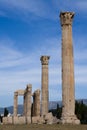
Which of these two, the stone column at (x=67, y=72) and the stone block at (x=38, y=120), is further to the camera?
the stone block at (x=38, y=120)

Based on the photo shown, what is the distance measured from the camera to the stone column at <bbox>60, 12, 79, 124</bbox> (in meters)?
34.4

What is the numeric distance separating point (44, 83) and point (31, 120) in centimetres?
483

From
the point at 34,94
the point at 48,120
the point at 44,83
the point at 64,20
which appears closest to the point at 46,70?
the point at 44,83

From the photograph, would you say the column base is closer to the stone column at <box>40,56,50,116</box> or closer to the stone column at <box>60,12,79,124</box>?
the stone column at <box>60,12,79,124</box>

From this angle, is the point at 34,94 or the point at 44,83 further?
the point at 34,94

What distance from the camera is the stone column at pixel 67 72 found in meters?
34.4

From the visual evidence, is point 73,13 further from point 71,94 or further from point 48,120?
point 48,120

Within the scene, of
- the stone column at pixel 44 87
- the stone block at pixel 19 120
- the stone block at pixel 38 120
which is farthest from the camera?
the stone block at pixel 19 120

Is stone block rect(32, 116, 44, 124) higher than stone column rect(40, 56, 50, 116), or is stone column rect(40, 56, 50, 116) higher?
stone column rect(40, 56, 50, 116)

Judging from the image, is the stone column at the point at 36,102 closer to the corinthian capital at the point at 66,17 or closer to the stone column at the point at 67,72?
the stone column at the point at 67,72

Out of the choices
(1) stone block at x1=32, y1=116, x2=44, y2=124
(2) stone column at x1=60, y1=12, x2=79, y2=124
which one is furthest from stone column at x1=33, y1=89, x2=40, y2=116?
(2) stone column at x1=60, y1=12, x2=79, y2=124

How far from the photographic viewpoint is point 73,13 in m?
35.7

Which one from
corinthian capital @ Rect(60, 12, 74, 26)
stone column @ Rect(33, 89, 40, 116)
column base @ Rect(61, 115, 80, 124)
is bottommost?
column base @ Rect(61, 115, 80, 124)

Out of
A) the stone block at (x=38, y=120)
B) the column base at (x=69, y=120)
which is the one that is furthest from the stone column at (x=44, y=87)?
the column base at (x=69, y=120)
